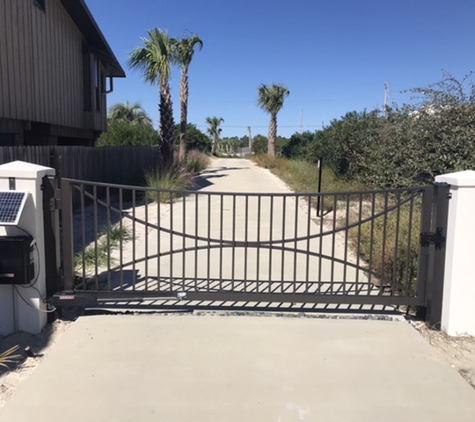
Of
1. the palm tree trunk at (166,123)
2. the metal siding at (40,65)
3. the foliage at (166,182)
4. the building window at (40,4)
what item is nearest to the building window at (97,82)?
the metal siding at (40,65)

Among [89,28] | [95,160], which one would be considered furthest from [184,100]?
[95,160]

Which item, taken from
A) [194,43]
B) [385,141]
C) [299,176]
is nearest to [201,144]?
[194,43]

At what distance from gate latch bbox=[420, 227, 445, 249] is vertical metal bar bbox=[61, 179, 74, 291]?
3276 millimetres

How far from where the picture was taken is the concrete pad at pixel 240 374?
3.04m

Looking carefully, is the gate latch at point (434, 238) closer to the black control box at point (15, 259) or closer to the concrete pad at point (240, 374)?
the concrete pad at point (240, 374)

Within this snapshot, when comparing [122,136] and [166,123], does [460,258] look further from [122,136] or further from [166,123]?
[122,136]

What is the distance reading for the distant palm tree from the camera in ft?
155

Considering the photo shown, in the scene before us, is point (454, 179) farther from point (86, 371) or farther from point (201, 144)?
point (201, 144)

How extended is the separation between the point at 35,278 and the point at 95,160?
10.1 m

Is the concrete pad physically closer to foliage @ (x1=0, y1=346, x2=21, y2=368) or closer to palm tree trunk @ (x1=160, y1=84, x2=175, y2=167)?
foliage @ (x1=0, y1=346, x2=21, y2=368)

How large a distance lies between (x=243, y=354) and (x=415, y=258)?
263 cm

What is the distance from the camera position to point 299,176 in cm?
2002

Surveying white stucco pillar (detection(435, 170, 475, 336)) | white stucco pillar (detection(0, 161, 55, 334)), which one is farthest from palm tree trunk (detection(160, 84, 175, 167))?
white stucco pillar (detection(435, 170, 475, 336))

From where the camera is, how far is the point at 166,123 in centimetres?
2030
